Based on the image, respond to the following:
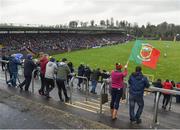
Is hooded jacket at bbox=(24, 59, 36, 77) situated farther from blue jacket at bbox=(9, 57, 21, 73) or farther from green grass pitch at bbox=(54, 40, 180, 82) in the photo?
green grass pitch at bbox=(54, 40, 180, 82)

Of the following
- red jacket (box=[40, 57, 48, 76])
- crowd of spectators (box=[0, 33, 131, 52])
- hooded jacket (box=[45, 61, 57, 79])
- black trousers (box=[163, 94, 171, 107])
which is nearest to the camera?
hooded jacket (box=[45, 61, 57, 79])

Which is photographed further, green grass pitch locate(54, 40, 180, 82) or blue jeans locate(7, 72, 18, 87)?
green grass pitch locate(54, 40, 180, 82)

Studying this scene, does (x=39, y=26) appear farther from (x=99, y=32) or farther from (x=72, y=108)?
(x=72, y=108)

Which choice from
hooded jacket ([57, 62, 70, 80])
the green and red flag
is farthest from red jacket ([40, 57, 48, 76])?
the green and red flag

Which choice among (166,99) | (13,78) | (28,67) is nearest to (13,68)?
(13,78)

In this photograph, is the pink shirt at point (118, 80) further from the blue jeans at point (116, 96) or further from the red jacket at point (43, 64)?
the red jacket at point (43, 64)

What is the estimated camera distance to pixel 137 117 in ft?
24.4

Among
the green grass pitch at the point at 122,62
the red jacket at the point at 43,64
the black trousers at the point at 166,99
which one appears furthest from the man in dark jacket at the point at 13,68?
the green grass pitch at the point at 122,62

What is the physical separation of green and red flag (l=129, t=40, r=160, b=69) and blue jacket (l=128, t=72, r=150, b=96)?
2.66 metres

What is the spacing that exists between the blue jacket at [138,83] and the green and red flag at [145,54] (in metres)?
2.66

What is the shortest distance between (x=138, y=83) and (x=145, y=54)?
2839mm

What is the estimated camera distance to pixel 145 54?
9.94 m

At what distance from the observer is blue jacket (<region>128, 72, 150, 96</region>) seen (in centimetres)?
725

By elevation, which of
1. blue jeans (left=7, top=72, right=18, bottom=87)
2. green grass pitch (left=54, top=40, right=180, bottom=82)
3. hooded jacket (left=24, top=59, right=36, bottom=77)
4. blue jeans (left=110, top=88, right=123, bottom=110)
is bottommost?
green grass pitch (left=54, top=40, right=180, bottom=82)
